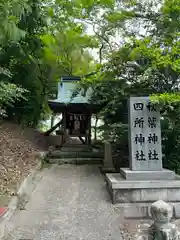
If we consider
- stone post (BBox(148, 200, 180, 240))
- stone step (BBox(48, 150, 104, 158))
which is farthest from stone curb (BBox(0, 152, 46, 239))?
stone step (BBox(48, 150, 104, 158))

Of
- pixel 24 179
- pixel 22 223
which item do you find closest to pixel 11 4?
pixel 24 179

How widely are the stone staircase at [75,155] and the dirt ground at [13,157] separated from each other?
3.48 ft

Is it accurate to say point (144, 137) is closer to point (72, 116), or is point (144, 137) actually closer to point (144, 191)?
point (144, 191)

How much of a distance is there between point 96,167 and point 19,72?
204 inches

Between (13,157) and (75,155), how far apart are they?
305 centimetres

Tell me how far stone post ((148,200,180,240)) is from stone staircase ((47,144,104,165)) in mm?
6249

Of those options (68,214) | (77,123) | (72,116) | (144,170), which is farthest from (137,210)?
(72,116)

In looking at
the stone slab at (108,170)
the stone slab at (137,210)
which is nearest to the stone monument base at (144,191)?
the stone slab at (137,210)

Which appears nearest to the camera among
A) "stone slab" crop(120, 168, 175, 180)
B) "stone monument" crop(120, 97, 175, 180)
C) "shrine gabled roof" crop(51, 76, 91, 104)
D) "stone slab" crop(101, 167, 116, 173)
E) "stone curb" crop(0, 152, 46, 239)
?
"stone curb" crop(0, 152, 46, 239)

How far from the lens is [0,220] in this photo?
299 centimetres

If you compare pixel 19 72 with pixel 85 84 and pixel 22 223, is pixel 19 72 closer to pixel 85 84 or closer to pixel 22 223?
pixel 85 84

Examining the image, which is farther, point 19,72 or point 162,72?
point 19,72

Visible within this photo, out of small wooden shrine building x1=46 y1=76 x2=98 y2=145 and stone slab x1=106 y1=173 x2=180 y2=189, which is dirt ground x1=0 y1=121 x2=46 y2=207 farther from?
stone slab x1=106 y1=173 x2=180 y2=189

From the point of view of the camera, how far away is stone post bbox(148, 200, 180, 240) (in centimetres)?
188
